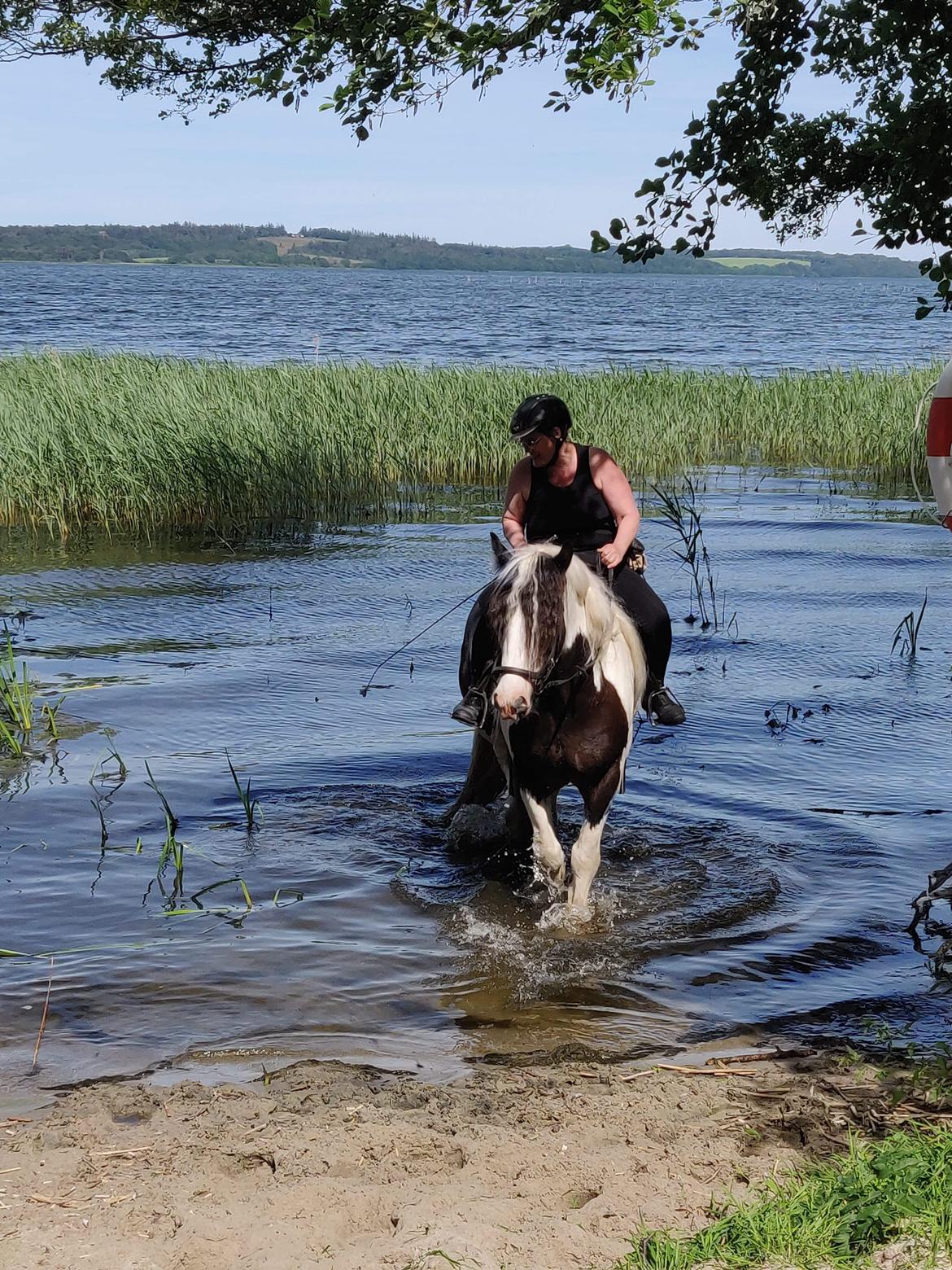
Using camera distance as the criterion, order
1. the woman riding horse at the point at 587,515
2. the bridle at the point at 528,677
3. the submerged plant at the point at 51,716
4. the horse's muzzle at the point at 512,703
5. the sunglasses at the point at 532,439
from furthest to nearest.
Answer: the submerged plant at the point at 51,716
the woman riding horse at the point at 587,515
the sunglasses at the point at 532,439
the bridle at the point at 528,677
the horse's muzzle at the point at 512,703

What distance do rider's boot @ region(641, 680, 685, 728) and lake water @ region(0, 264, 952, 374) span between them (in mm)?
16988

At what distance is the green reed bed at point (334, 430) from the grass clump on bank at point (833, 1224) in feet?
44.2

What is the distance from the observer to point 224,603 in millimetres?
12781

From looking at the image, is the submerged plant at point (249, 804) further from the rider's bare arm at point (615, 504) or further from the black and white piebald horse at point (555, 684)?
the rider's bare arm at point (615, 504)

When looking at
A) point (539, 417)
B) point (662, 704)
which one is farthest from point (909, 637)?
point (539, 417)

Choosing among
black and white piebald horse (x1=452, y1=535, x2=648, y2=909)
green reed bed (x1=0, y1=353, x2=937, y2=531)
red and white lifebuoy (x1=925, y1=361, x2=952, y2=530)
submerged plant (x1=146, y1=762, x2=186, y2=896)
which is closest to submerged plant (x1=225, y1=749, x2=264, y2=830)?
submerged plant (x1=146, y1=762, x2=186, y2=896)

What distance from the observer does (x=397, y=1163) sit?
3756 mm

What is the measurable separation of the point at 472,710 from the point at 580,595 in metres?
0.68

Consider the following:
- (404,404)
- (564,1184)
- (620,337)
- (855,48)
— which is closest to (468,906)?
(564,1184)

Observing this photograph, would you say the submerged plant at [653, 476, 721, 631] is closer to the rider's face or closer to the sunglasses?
the rider's face

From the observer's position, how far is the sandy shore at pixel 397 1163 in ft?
10.8

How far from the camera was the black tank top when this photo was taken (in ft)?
20.3

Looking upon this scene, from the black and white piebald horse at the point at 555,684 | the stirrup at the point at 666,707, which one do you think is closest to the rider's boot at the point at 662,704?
the stirrup at the point at 666,707

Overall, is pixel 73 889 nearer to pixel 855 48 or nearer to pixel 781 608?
pixel 855 48
